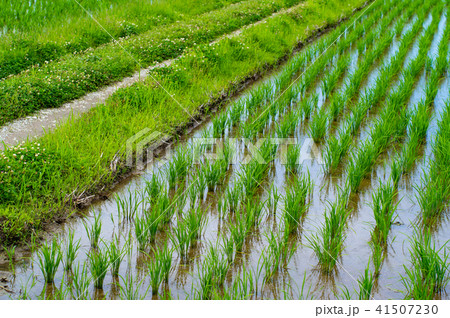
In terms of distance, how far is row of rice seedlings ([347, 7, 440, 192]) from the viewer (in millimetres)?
3518

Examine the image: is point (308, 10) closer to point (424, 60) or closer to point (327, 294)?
point (424, 60)

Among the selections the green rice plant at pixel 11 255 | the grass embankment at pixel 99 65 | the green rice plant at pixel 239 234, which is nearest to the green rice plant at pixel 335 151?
the green rice plant at pixel 239 234

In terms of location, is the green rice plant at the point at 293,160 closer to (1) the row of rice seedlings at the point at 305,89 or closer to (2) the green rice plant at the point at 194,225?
(1) the row of rice seedlings at the point at 305,89

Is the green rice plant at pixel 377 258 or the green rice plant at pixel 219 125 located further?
the green rice plant at pixel 219 125

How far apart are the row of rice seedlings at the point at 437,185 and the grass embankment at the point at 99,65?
3177 millimetres

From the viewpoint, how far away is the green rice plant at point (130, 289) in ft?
7.88

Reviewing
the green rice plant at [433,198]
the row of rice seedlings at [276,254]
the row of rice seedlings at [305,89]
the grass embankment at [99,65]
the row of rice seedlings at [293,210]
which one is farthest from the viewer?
the grass embankment at [99,65]

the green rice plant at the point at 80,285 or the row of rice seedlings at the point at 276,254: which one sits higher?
the row of rice seedlings at the point at 276,254

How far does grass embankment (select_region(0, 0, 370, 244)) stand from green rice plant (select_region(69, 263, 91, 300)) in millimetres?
552

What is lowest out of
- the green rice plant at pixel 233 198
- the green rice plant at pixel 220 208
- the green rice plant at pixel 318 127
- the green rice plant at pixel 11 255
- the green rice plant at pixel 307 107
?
the green rice plant at pixel 11 255

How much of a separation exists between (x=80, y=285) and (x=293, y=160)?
6.23 feet

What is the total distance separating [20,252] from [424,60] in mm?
5321

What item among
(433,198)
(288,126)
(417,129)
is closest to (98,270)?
(433,198)

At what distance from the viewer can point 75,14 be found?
7957 millimetres
